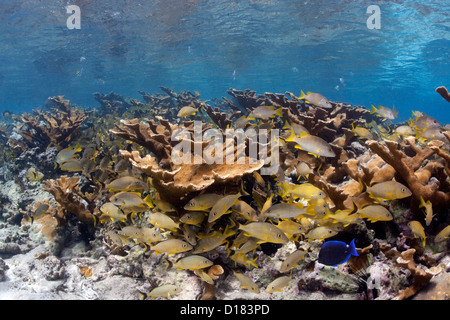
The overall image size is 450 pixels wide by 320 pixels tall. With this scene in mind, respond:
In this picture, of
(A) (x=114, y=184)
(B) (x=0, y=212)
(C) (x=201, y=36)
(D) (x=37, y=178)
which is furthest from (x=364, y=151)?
(C) (x=201, y=36)

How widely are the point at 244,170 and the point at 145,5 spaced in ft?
70.5

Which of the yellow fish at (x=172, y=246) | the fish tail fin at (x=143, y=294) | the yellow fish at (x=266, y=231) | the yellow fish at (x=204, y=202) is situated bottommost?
the fish tail fin at (x=143, y=294)

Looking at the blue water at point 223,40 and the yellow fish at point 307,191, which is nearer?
the yellow fish at point 307,191

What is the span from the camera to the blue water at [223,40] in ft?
64.1

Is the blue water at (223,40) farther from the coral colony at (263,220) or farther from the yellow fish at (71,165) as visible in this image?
the coral colony at (263,220)

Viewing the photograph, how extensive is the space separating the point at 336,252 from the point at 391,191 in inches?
37.7

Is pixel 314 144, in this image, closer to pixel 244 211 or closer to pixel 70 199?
pixel 244 211

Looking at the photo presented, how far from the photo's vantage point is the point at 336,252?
224cm

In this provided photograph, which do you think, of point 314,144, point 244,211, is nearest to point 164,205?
point 244,211

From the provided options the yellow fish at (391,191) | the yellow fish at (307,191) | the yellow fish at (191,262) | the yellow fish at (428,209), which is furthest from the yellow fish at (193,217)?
the yellow fish at (428,209)

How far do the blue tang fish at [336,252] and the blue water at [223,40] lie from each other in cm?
2119

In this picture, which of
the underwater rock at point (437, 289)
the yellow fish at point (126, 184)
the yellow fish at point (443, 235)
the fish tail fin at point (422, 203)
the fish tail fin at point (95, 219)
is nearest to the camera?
the underwater rock at point (437, 289)

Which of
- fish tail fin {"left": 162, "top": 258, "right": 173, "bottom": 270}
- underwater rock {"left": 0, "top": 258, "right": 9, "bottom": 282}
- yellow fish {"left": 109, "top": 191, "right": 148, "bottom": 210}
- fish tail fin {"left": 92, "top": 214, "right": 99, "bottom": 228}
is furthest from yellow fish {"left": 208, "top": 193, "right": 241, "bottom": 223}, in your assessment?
underwater rock {"left": 0, "top": 258, "right": 9, "bottom": 282}

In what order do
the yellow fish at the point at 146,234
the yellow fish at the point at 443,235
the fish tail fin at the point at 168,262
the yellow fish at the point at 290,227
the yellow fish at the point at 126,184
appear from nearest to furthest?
1. the yellow fish at the point at 443,235
2. the yellow fish at the point at 290,227
3. the yellow fish at the point at 146,234
4. the fish tail fin at the point at 168,262
5. the yellow fish at the point at 126,184
